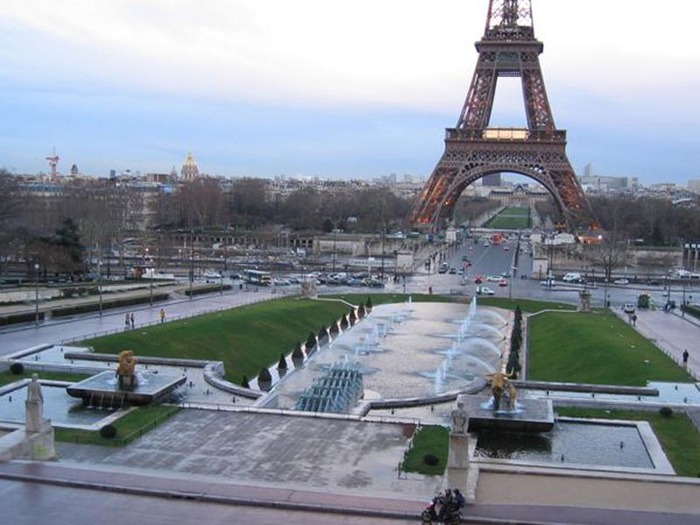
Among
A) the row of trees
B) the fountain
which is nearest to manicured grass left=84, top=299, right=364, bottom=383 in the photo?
the fountain

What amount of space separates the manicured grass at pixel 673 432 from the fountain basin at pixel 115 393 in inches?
483

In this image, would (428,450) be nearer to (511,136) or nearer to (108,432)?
(108,432)

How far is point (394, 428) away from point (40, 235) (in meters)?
45.4

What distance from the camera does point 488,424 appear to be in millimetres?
23078

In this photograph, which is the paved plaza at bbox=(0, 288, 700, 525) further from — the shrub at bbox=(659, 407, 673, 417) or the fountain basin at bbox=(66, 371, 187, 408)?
the shrub at bbox=(659, 407, 673, 417)

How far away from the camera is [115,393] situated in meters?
25.2

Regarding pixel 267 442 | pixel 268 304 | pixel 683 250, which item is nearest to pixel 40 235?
pixel 268 304

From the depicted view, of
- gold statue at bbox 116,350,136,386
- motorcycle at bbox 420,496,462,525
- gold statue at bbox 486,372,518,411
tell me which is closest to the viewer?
motorcycle at bbox 420,496,462,525

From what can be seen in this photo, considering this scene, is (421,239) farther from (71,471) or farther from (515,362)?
(71,471)

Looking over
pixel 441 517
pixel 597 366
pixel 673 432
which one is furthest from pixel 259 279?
pixel 441 517

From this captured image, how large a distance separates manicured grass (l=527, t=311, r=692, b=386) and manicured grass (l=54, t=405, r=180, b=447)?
16242 millimetres

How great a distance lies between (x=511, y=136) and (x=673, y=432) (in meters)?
75.1

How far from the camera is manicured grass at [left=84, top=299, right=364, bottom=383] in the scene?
114ft

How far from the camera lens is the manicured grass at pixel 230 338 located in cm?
3475
